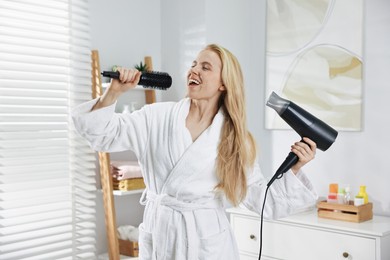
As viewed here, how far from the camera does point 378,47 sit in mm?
2650

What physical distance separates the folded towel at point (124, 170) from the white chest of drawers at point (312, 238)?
0.57m

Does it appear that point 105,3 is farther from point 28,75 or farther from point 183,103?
point 183,103

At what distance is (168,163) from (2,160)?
1140mm

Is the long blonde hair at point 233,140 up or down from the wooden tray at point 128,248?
up

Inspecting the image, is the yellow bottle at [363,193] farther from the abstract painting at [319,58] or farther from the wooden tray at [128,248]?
the wooden tray at [128,248]

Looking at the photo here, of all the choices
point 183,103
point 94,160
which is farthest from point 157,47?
point 183,103

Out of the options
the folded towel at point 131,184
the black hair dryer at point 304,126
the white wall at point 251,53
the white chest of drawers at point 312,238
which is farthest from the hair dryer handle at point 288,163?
the folded towel at point 131,184

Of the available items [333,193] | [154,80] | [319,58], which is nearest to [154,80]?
[154,80]

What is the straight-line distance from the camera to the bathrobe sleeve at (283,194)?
161 centimetres

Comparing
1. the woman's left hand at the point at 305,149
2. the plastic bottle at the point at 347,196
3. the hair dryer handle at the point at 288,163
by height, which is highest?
the woman's left hand at the point at 305,149

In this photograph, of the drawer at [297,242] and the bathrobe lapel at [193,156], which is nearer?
the bathrobe lapel at [193,156]

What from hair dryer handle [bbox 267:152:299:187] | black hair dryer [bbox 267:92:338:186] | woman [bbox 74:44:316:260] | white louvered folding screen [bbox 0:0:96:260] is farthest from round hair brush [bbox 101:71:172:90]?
white louvered folding screen [bbox 0:0:96:260]

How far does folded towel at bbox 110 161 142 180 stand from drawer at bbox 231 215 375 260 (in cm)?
61

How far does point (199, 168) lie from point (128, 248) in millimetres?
1422
